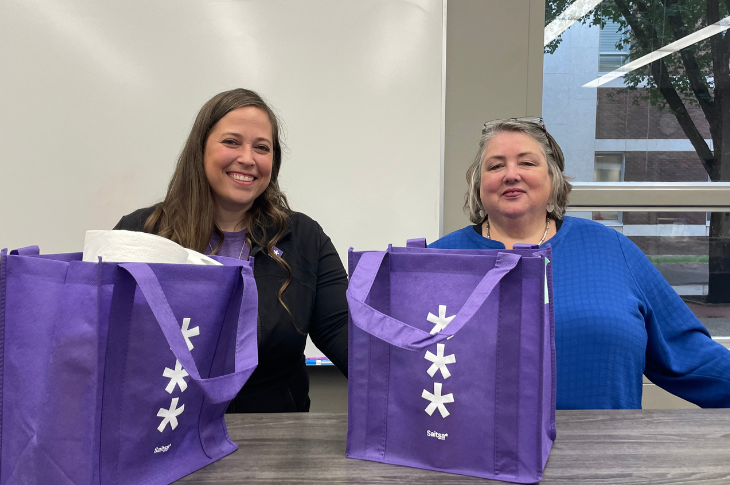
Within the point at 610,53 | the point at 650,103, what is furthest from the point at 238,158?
the point at 650,103

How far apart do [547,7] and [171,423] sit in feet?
8.04

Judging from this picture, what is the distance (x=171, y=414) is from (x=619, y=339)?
1041 mm

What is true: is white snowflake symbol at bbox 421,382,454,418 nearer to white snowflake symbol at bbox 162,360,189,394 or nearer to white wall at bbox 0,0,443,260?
white snowflake symbol at bbox 162,360,189,394

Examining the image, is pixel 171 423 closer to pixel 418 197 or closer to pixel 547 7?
pixel 418 197

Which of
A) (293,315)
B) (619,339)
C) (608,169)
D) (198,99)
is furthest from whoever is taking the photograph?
(608,169)

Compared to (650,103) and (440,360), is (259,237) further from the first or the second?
(650,103)

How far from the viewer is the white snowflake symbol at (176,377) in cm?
69

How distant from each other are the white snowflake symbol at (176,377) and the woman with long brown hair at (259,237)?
0.63 metres

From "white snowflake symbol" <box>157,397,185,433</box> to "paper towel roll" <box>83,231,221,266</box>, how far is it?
0.65 ft

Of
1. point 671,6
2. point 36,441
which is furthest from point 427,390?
point 671,6

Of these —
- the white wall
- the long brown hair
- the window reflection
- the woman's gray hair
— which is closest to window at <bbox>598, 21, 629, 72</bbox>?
the window reflection

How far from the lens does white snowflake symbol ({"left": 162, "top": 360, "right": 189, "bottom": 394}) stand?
2.27 ft

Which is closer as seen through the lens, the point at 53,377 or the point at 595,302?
the point at 53,377

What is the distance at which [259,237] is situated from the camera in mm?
1460
